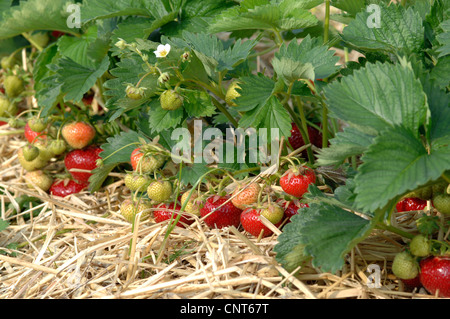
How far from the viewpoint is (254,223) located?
1.34 m

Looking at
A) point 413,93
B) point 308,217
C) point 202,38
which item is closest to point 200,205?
point 308,217

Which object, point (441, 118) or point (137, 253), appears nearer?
point (441, 118)

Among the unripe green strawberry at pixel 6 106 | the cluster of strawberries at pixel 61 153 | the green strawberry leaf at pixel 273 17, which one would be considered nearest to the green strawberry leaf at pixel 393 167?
the green strawberry leaf at pixel 273 17

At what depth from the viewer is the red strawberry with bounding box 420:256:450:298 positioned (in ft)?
3.50

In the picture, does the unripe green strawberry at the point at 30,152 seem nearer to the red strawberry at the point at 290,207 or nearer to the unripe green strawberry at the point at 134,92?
the unripe green strawberry at the point at 134,92

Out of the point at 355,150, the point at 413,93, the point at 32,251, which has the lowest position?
the point at 32,251

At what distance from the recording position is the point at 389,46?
131 centimetres

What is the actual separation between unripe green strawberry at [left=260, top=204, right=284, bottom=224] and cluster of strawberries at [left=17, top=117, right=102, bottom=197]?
2.34 feet

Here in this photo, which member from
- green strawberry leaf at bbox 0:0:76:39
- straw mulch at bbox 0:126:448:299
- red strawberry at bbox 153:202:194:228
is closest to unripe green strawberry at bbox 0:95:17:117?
green strawberry leaf at bbox 0:0:76:39

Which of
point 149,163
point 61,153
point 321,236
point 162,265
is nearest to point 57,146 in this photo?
point 61,153

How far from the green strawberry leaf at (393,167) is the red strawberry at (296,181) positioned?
0.37 m
